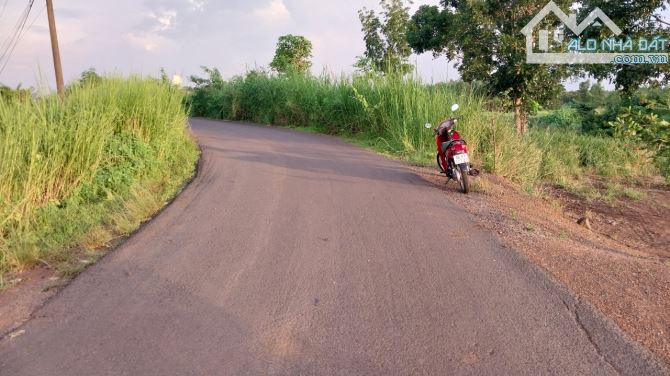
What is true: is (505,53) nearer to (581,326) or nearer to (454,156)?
(454,156)

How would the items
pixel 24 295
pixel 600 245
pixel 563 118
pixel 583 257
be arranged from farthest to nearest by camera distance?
1. pixel 563 118
2. pixel 600 245
3. pixel 583 257
4. pixel 24 295

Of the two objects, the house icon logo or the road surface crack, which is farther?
the house icon logo

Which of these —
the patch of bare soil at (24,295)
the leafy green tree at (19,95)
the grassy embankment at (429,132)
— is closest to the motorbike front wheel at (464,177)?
the grassy embankment at (429,132)

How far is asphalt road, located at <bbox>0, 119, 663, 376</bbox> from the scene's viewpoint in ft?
10.6

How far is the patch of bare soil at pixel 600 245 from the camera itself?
3.91 meters

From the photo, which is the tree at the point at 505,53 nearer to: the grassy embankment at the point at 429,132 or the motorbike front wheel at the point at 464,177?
the grassy embankment at the point at 429,132

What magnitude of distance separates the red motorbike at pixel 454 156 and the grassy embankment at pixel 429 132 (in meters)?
1.66

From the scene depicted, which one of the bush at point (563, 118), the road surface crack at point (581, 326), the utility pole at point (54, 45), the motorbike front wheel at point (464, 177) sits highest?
the utility pole at point (54, 45)

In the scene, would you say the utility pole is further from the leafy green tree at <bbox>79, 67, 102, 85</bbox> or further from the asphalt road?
the asphalt road

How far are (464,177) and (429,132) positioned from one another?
423cm

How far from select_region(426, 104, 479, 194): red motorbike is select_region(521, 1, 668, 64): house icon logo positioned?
424 cm

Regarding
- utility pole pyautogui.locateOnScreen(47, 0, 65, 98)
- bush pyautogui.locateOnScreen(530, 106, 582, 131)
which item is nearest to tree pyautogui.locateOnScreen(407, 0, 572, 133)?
bush pyautogui.locateOnScreen(530, 106, 582, 131)

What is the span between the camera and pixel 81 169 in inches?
313

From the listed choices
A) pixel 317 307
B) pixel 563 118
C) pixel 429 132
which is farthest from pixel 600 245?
pixel 563 118
